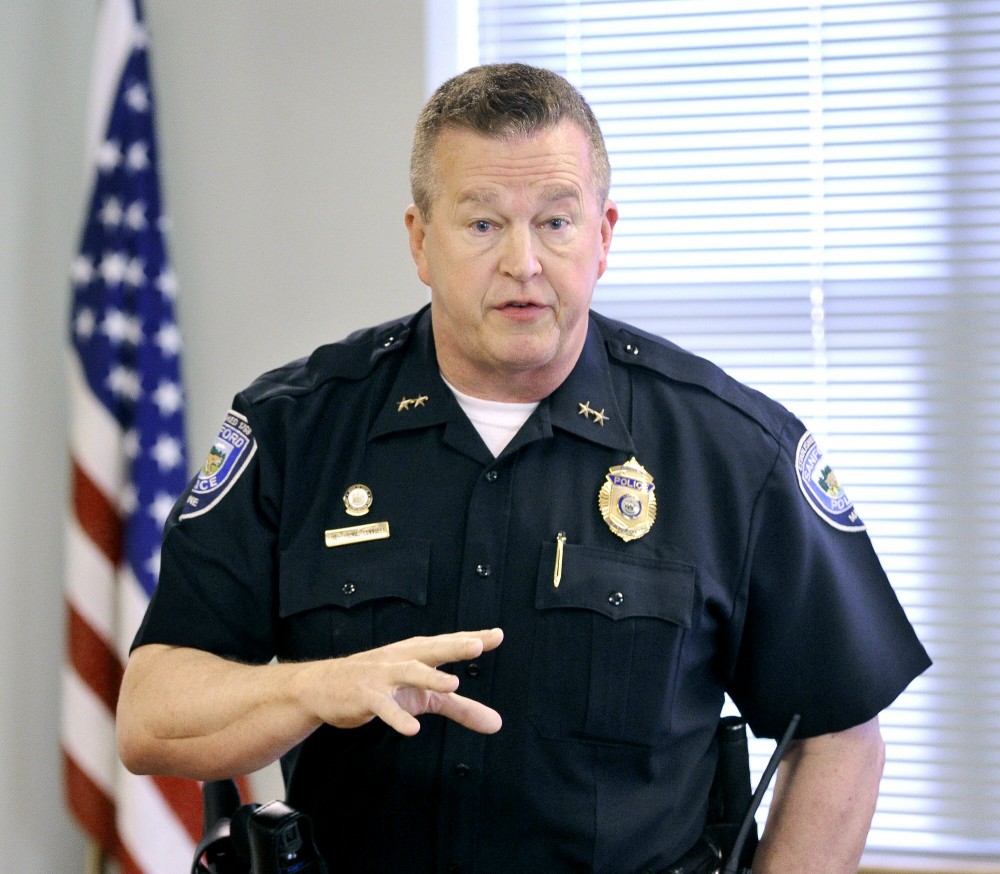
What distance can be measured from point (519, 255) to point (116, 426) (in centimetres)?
134

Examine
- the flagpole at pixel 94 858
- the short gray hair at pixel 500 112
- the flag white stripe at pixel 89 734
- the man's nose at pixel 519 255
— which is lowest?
the flagpole at pixel 94 858

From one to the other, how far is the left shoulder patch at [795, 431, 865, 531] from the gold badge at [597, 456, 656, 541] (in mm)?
211

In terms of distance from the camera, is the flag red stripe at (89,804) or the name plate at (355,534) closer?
the name plate at (355,534)

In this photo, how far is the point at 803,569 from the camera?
1.50 meters

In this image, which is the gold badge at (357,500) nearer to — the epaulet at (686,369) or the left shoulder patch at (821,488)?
the epaulet at (686,369)

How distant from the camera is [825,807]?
4.96ft

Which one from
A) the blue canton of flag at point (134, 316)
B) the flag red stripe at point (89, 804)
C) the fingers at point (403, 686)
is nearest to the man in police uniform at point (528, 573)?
the fingers at point (403, 686)

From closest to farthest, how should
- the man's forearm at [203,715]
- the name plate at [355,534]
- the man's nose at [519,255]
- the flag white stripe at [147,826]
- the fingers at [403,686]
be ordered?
1. the fingers at [403,686]
2. the man's forearm at [203,715]
3. the man's nose at [519,255]
4. the name plate at [355,534]
5. the flag white stripe at [147,826]

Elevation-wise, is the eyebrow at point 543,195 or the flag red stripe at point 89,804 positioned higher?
the eyebrow at point 543,195

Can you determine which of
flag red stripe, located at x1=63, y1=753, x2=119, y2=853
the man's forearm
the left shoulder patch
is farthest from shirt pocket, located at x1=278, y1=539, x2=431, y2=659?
flag red stripe, located at x1=63, y1=753, x2=119, y2=853

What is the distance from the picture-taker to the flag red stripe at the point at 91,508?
7.88 ft

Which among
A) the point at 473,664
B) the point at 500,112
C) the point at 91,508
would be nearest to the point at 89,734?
the point at 91,508

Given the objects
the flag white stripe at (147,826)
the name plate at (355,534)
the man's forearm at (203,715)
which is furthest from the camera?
the flag white stripe at (147,826)

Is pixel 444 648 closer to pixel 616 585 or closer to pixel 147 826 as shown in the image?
pixel 616 585
